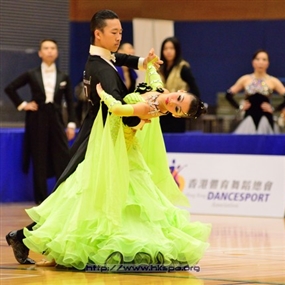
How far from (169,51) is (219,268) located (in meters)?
5.50

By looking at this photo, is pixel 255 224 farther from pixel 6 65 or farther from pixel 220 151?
pixel 6 65

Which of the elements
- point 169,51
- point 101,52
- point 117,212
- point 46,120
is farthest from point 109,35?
point 46,120

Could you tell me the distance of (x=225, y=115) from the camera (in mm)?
16344

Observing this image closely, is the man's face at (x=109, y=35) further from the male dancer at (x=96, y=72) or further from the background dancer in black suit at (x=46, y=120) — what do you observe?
the background dancer in black suit at (x=46, y=120)

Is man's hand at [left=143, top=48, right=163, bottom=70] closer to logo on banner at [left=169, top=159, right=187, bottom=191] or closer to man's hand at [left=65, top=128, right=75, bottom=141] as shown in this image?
logo on banner at [left=169, top=159, right=187, bottom=191]

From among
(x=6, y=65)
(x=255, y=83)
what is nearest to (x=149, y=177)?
(x=255, y=83)

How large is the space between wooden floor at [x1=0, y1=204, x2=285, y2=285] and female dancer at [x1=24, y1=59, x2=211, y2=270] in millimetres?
153

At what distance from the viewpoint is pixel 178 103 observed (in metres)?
5.63

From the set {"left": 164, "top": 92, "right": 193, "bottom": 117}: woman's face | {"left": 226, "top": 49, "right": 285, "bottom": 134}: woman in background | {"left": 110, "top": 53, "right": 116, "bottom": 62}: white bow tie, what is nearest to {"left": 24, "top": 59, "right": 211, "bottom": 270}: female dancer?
{"left": 164, "top": 92, "right": 193, "bottom": 117}: woman's face

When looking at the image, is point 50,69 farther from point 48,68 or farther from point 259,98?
point 259,98

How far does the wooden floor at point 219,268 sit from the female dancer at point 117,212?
0.50 feet

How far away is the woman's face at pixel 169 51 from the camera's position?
36.3 ft

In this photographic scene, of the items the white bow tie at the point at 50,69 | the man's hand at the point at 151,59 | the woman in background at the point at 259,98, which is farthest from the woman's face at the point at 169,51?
the man's hand at the point at 151,59

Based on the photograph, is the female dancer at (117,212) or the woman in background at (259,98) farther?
the woman in background at (259,98)
